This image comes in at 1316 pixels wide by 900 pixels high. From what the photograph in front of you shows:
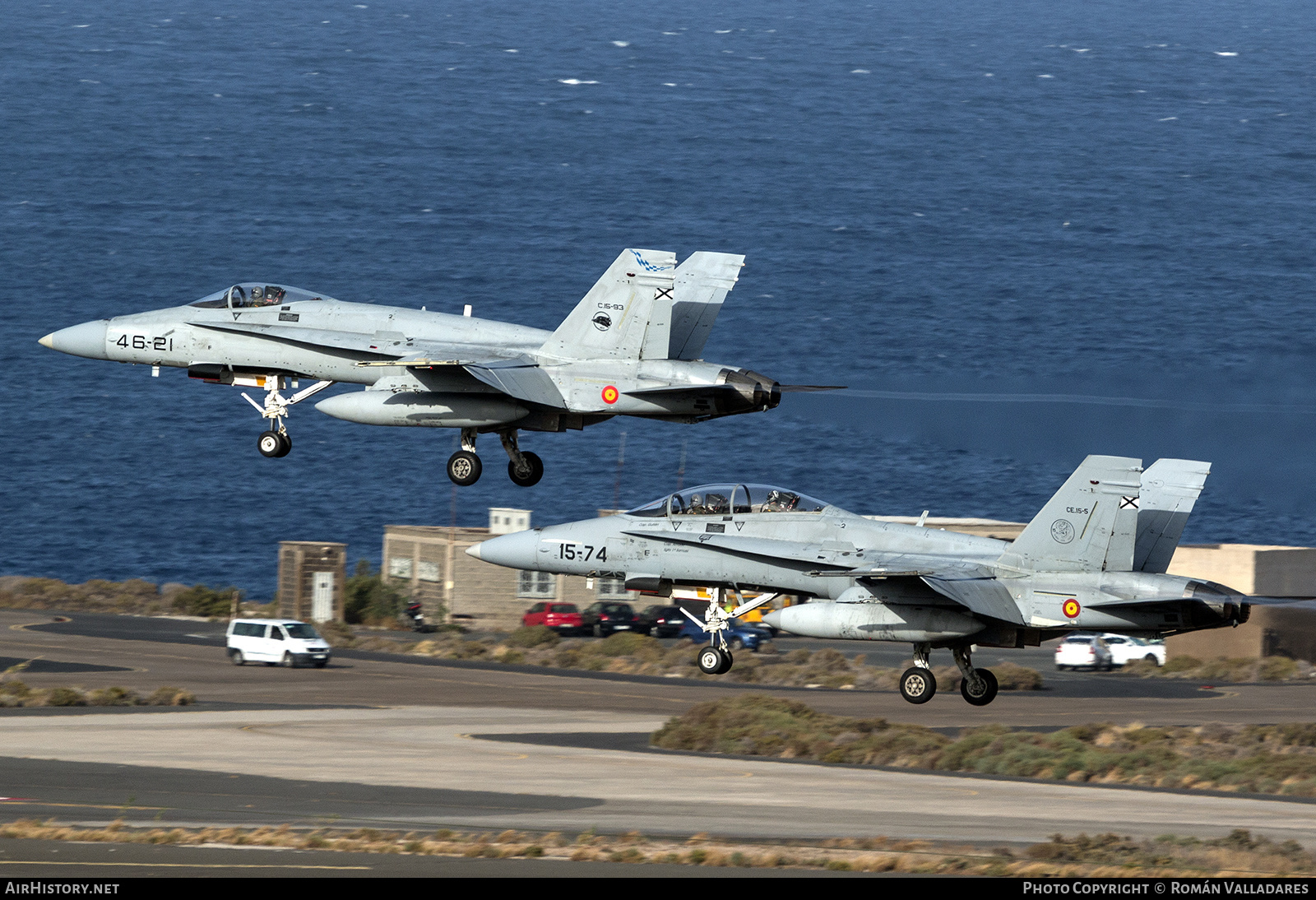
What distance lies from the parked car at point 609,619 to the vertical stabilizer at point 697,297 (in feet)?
225

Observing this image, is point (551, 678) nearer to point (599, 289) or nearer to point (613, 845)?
point (613, 845)

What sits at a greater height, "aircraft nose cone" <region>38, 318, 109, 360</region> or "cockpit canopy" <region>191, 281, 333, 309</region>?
"cockpit canopy" <region>191, 281, 333, 309</region>

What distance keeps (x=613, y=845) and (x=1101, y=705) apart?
48353 mm

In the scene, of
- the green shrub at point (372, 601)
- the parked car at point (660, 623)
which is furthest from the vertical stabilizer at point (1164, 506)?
the green shrub at point (372, 601)

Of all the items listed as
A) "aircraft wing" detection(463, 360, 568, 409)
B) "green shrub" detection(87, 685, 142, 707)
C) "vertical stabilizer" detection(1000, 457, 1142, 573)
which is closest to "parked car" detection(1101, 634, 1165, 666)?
"green shrub" detection(87, 685, 142, 707)

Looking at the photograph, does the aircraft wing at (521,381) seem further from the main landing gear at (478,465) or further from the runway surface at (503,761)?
the runway surface at (503,761)

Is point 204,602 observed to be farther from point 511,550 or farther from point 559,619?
point 511,550

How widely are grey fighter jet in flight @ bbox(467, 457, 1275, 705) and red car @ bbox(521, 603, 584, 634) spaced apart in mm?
63166

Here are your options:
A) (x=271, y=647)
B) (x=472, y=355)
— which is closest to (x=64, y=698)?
(x=271, y=647)

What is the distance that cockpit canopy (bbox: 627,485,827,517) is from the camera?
48.0 m

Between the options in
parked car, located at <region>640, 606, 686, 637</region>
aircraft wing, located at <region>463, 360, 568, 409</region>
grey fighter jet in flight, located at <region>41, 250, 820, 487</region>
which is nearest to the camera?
grey fighter jet in flight, located at <region>41, 250, 820, 487</region>

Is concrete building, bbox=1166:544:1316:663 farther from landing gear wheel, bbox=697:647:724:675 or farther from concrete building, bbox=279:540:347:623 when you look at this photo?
landing gear wheel, bbox=697:647:724:675

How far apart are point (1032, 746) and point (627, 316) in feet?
123

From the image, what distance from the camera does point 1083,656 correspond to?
107m
